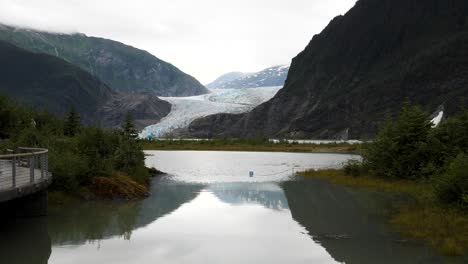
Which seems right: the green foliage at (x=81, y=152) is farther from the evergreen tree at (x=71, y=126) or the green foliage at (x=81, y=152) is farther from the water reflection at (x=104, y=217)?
the evergreen tree at (x=71, y=126)

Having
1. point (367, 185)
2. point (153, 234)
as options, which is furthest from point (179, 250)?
point (367, 185)

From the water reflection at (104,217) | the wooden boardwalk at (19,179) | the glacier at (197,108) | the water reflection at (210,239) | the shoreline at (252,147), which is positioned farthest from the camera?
the glacier at (197,108)

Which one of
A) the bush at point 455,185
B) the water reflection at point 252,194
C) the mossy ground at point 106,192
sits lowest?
the water reflection at point 252,194

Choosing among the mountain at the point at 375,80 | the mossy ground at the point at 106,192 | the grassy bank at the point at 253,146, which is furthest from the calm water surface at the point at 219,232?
the mountain at the point at 375,80

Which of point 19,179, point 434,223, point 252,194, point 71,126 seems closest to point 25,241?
point 19,179

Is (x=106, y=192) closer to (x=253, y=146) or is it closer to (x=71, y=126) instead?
(x=71, y=126)

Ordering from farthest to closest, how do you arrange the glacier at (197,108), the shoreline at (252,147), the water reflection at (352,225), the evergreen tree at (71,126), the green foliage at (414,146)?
the glacier at (197,108) < the shoreline at (252,147) < the evergreen tree at (71,126) < the green foliage at (414,146) < the water reflection at (352,225)
